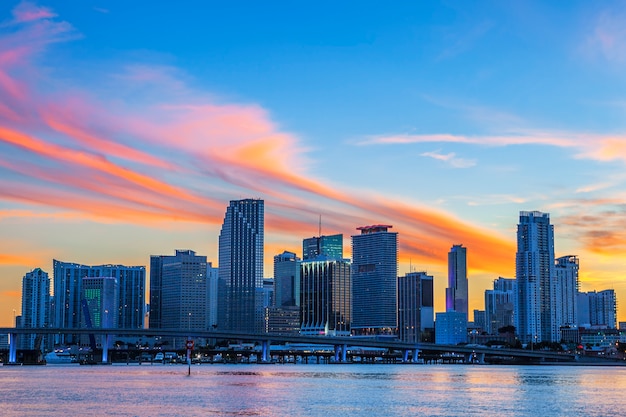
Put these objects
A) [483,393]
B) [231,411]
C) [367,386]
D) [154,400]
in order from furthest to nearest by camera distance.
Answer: [367,386]
[483,393]
[154,400]
[231,411]

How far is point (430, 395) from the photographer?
380 feet

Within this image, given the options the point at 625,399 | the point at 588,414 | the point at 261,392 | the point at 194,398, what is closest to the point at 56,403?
the point at 194,398

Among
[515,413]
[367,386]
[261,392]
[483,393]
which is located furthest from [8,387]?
[515,413]

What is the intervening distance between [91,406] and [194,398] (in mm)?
14901

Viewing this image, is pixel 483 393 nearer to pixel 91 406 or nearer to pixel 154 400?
pixel 154 400

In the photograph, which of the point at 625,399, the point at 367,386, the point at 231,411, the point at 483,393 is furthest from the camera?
the point at 367,386

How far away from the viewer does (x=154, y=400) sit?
333 feet

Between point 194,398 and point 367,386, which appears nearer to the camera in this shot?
point 194,398

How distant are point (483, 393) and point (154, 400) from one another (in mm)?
40979

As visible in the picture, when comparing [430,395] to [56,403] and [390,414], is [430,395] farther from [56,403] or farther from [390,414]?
[56,403]

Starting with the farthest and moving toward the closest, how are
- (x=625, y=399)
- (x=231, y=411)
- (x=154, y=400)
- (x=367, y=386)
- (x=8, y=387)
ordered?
(x=367, y=386)
(x=8, y=387)
(x=625, y=399)
(x=154, y=400)
(x=231, y=411)

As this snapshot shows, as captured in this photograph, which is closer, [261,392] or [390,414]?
[390,414]

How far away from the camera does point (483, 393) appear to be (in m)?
121

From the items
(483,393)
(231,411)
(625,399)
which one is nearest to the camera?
(231,411)
